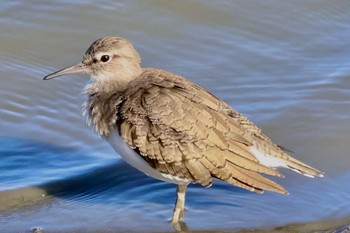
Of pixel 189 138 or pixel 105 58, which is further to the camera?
pixel 105 58

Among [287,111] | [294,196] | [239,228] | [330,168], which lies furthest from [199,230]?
[287,111]

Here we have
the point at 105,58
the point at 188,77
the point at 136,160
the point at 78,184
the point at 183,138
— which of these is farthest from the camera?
the point at 188,77

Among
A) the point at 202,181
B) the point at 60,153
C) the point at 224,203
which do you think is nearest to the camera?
the point at 202,181

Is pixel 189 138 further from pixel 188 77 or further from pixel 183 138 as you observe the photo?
pixel 188 77

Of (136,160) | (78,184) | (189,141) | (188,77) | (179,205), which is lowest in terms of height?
(179,205)

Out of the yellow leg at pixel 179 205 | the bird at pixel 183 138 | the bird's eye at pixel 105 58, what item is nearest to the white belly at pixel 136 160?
the bird at pixel 183 138

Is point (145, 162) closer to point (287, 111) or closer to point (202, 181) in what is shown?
point (202, 181)

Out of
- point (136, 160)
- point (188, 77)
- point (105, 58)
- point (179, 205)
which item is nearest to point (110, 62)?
point (105, 58)
